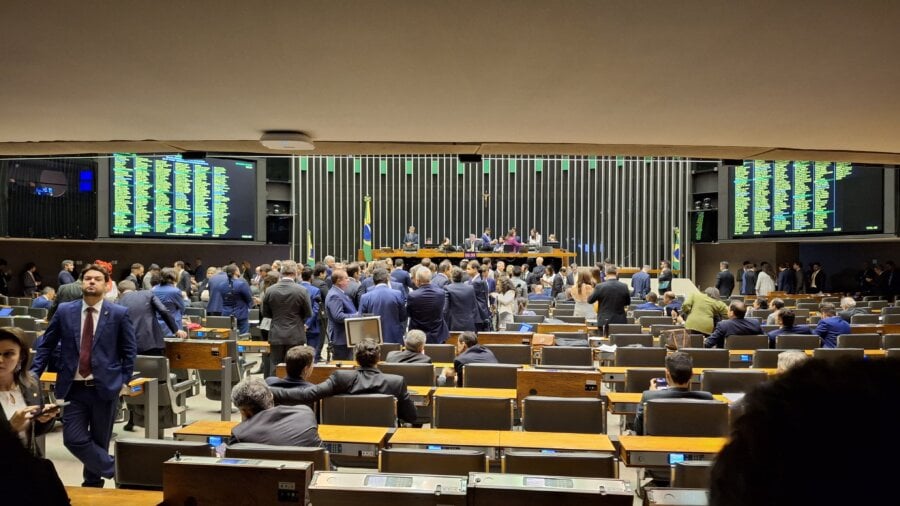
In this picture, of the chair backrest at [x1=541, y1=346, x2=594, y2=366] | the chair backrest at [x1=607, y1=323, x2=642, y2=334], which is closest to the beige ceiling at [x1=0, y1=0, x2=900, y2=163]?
the chair backrest at [x1=541, y1=346, x2=594, y2=366]

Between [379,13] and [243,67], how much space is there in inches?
45.1

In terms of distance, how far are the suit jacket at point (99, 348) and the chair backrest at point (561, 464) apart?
2.94 meters

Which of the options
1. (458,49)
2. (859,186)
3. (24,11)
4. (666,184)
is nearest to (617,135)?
(458,49)

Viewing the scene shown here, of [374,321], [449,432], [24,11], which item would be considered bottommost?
[449,432]

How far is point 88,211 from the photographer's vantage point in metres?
15.1

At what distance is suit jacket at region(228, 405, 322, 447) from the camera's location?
141 inches

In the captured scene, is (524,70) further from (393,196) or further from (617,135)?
(393,196)

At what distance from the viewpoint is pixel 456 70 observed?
3584 millimetres

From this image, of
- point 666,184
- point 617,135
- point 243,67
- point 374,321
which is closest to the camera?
point 243,67

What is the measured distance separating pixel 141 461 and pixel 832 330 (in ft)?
25.0

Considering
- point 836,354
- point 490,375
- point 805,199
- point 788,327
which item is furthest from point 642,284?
point 836,354

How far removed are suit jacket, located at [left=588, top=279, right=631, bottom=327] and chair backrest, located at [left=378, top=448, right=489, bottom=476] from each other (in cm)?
667

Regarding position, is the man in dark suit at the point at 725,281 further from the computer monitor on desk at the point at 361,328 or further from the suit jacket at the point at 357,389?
the suit jacket at the point at 357,389

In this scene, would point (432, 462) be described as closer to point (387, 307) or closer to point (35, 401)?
point (35, 401)
